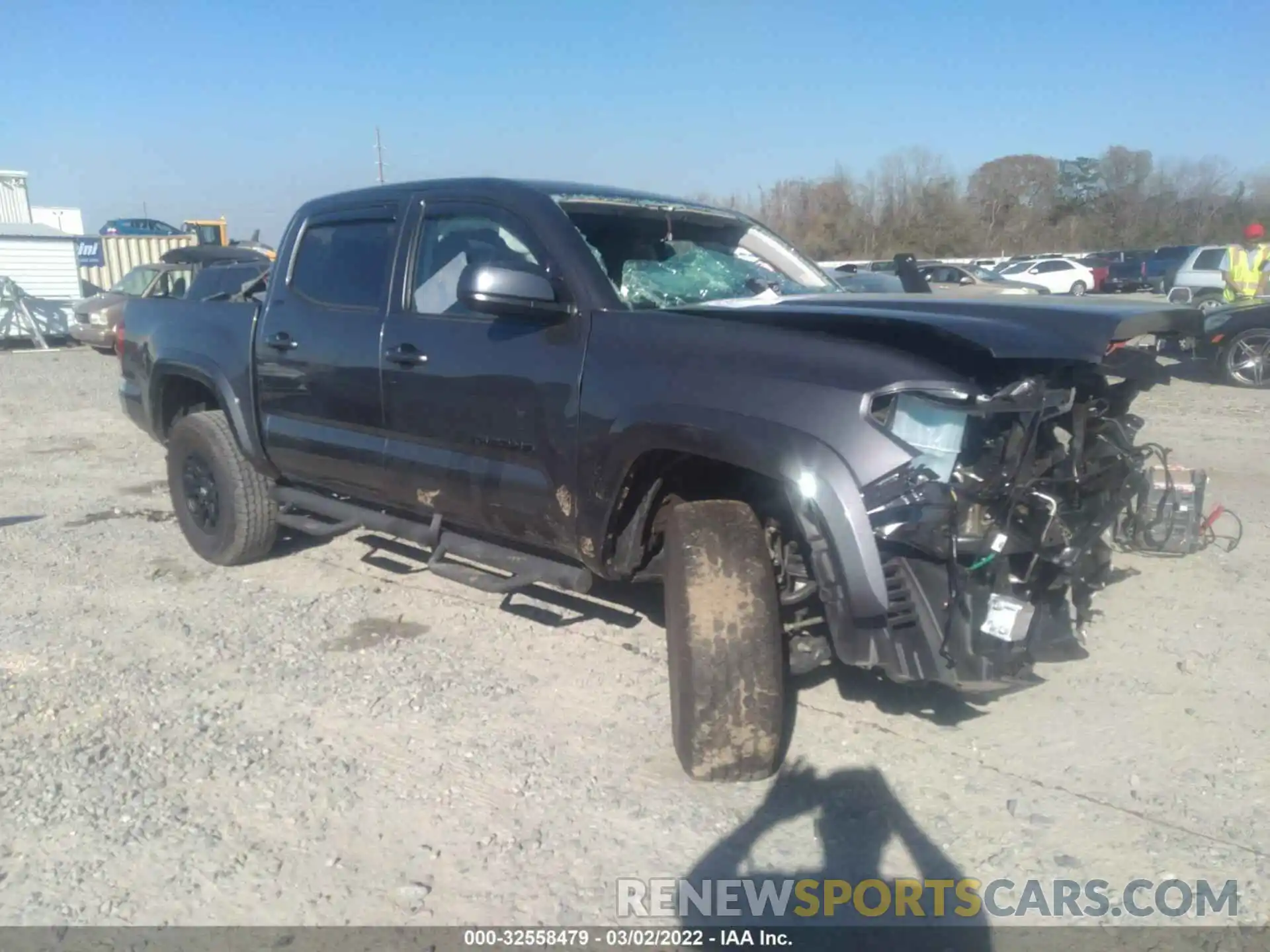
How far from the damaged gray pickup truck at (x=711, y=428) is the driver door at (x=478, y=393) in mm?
12

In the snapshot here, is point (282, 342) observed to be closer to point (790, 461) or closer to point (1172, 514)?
point (790, 461)

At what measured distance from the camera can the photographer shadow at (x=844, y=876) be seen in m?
2.70

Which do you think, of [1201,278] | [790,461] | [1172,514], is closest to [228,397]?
[790,461]

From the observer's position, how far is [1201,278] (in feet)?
63.9

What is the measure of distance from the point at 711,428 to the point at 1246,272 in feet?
40.8

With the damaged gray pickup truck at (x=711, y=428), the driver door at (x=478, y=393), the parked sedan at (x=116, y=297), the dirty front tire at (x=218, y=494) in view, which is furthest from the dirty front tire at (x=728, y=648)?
the parked sedan at (x=116, y=297)

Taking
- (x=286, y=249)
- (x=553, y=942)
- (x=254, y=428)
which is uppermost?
(x=286, y=249)

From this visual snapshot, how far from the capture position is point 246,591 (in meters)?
5.30

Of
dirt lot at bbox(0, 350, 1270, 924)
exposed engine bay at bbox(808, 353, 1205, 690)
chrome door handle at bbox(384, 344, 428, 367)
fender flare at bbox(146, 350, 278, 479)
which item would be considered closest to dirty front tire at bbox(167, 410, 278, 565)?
fender flare at bbox(146, 350, 278, 479)

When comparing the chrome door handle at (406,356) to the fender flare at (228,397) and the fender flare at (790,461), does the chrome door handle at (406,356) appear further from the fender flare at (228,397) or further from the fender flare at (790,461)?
the fender flare at (228,397)

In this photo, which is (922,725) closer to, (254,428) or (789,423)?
(789,423)

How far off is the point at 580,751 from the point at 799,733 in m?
0.78

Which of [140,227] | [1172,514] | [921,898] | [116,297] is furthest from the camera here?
[140,227]

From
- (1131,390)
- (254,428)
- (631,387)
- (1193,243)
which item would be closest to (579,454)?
(631,387)
